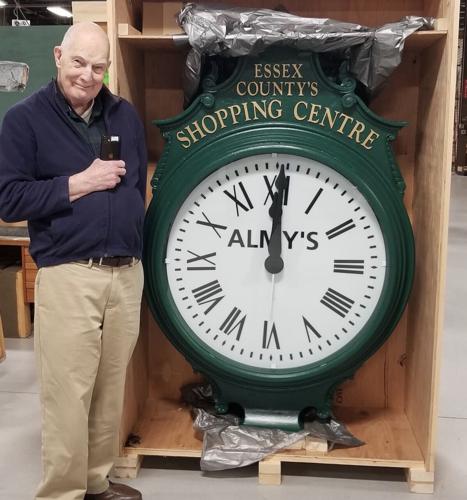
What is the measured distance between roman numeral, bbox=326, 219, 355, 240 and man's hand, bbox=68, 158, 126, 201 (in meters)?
0.75

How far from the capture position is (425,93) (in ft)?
8.16

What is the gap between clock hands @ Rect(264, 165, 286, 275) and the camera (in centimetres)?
234

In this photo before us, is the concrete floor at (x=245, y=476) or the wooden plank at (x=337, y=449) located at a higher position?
the wooden plank at (x=337, y=449)

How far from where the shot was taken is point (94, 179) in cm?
196

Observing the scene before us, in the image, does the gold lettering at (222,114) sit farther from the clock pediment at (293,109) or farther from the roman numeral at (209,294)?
the roman numeral at (209,294)

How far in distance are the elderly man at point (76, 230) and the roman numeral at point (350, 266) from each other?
0.66 metres

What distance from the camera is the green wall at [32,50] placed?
14.4 feet

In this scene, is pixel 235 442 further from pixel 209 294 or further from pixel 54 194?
pixel 54 194

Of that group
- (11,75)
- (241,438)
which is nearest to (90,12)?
(11,75)

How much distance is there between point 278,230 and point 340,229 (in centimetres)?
20

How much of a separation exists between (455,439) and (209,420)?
3.21ft

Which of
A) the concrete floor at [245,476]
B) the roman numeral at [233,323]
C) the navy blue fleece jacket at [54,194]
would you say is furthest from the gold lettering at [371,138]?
the concrete floor at [245,476]

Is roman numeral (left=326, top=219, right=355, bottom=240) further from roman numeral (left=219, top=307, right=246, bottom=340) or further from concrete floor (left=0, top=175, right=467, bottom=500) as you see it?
concrete floor (left=0, top=175, right=467, bottom=500)

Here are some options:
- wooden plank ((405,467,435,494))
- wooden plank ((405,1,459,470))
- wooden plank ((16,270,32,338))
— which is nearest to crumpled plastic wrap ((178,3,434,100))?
wooden plank ((405,1,459,470))
